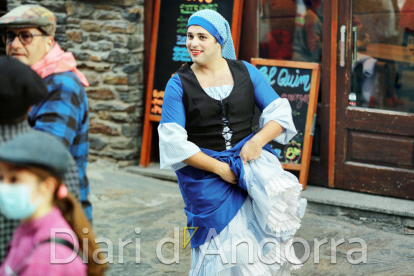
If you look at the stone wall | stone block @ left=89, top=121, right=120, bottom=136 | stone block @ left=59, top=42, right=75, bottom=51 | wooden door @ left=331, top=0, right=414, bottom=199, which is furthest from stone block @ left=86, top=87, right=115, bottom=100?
wooden door @ left=331, top=0, right=414, bottom=199

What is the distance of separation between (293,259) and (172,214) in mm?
2062

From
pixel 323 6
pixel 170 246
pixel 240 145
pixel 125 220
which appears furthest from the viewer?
pixel 323 6

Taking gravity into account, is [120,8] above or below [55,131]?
above

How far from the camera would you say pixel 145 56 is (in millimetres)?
6379

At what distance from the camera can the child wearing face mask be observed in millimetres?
1561

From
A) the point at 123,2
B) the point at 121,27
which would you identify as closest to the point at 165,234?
the point at 121,27

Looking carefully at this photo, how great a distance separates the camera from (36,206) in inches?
63.5

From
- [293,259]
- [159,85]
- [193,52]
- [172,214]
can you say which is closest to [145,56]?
[159,85]

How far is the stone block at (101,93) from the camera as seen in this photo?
20.6ft

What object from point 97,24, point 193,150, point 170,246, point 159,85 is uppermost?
point 97,24

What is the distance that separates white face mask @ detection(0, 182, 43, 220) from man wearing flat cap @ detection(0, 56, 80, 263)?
31 centimetres

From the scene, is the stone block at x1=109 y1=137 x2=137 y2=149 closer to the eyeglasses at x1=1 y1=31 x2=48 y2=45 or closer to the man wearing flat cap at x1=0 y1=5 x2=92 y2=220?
the man wearing flat cap at x1=0 y1=5 x2=92 y2=220

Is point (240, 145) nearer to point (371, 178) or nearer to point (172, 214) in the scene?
point (172, 214)

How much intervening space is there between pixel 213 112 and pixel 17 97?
134 cm
